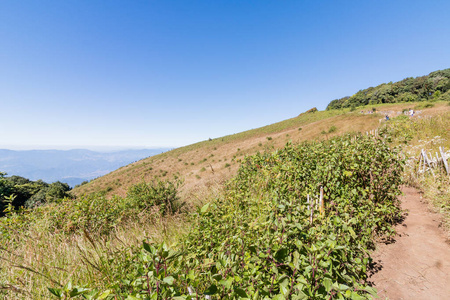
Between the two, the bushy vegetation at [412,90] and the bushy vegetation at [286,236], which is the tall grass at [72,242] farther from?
the bushy vegetation at [412,90]

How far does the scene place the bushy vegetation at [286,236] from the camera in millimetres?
1421

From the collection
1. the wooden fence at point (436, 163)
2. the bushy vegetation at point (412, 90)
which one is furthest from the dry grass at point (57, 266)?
the bushy vegetation at point (412, 90)

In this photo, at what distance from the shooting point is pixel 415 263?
322 centimetres

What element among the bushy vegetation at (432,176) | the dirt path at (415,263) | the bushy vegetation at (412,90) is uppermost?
the bushy vegetation at (412,90)

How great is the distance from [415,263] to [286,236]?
3.30 meters

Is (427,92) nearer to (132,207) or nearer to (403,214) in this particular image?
(403,214)

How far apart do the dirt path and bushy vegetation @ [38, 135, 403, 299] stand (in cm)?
33

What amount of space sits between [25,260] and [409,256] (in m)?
6.66

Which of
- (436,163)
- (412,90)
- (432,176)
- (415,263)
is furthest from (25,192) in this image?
(412,90)

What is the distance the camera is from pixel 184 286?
1854 mm

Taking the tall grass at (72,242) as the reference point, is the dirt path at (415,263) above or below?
below

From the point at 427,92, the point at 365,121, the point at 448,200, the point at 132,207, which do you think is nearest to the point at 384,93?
the point at 427,92

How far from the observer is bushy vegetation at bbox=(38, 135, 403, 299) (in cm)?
142

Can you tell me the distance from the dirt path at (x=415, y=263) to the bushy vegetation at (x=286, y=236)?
Result: 332mm
